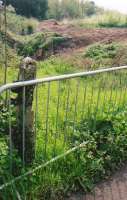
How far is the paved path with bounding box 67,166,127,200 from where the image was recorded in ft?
15.6

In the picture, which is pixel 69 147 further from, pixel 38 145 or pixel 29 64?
pixel 29 64

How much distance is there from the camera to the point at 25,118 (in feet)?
14.0

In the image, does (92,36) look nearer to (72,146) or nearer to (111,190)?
(72,146)

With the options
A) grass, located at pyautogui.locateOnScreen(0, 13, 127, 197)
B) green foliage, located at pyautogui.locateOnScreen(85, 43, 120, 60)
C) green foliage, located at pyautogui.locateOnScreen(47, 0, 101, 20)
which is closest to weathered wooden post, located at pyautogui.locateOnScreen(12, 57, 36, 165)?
grass, located at pyautogui.locateOnScreen(0, 13, 127, 197)

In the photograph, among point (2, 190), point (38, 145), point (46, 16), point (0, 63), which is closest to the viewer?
point (2, 190)

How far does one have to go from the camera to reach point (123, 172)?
18.1 ft

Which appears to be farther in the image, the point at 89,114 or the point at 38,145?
the point at 89,114

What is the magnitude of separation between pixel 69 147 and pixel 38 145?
48 cm

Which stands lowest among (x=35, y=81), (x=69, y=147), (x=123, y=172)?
(x=123, y=172)

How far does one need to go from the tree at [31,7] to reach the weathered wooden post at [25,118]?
38.7 m

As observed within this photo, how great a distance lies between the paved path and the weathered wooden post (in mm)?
735

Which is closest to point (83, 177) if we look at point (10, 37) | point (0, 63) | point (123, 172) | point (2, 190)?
point (123, 172)

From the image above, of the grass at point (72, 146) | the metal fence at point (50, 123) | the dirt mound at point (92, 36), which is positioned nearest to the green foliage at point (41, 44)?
the dirt mound at point (92, 36)

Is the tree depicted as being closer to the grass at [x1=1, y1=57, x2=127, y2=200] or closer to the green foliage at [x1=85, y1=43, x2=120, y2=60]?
the green foliage at [x1=85, y1=43, x2=120, y2=60]
